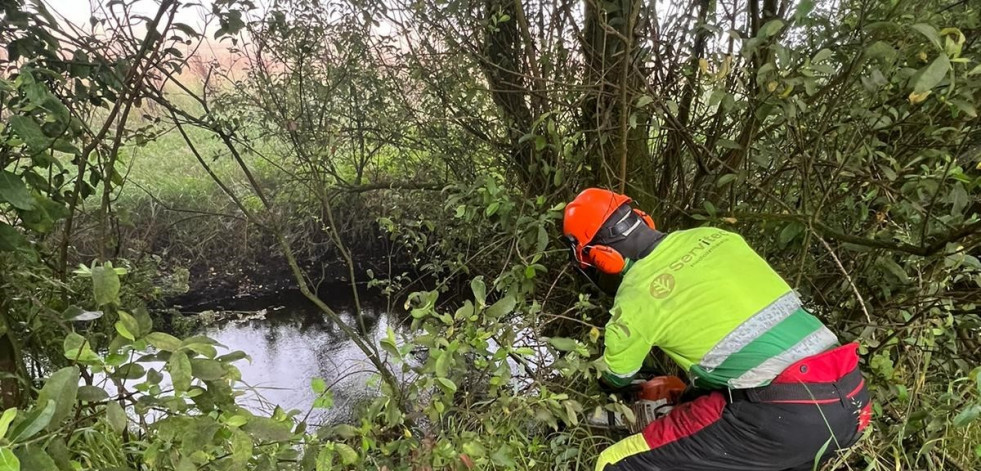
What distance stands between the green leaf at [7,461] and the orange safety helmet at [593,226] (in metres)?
1.70

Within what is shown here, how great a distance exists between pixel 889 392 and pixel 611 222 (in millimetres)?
1288

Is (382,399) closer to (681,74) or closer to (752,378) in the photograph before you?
(752,378)

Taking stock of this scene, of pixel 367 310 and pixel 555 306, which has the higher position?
pixel 555 306

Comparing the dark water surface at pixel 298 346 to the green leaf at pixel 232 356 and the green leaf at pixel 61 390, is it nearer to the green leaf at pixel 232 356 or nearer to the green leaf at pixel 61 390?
the green leaf at pixel 232 356

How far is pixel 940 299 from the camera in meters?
2.09

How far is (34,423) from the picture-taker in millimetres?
832

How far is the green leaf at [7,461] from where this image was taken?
79 cm

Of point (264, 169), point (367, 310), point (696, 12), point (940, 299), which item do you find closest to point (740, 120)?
point (696, 12)

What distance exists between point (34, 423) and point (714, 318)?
70.7 inches

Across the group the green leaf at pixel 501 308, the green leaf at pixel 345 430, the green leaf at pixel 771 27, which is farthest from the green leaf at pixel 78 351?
the green leaf at pixel 771 27

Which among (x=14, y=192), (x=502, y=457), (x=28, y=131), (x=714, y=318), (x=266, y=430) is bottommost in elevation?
(x=502, y=457)

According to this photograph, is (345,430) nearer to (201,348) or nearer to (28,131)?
(201,348)

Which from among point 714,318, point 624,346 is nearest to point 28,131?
Result: point 624,346

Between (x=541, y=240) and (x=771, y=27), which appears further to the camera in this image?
(x=541, y=240)
